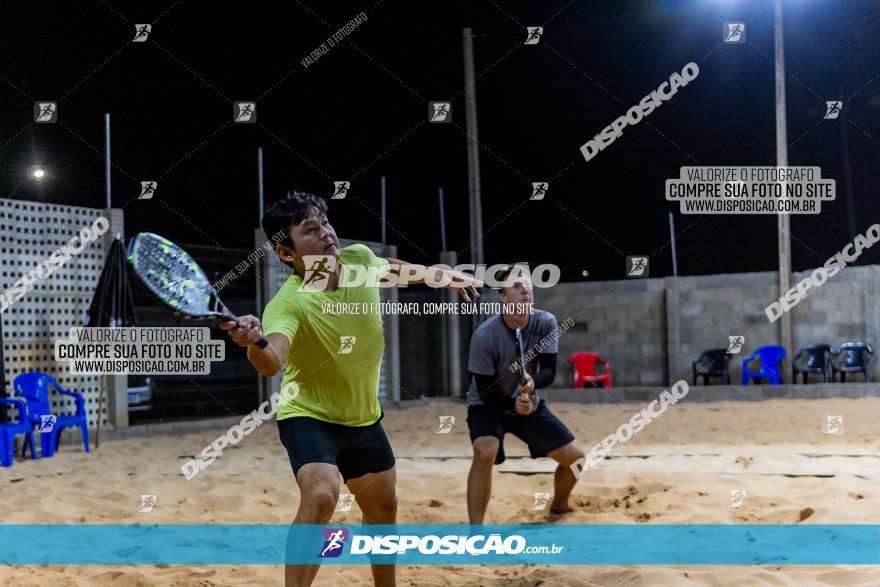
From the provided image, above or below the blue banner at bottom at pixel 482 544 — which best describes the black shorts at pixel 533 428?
above

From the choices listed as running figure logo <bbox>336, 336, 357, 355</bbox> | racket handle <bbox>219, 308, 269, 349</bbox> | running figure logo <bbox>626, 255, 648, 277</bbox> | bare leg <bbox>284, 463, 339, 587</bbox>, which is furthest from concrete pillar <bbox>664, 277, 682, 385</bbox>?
racket handle <bbox>219, 308, 269, 349</bbox>

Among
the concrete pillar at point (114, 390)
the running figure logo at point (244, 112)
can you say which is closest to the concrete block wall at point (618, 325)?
the running figure logo at point (244, 112)

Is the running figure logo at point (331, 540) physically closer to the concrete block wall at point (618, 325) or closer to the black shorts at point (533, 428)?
the black shorts at point (533, 428)

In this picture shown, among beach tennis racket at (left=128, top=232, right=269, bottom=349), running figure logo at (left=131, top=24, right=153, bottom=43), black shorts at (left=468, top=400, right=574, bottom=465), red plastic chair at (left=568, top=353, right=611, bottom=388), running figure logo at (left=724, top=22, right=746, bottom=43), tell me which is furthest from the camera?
red plastic chair at (left=568, top=353, right=611, bottom=388)

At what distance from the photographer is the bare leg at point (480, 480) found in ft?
16.0

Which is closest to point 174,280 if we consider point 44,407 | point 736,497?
point 736,497

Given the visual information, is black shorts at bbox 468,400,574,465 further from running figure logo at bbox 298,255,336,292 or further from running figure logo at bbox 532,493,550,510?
running figure logo at bbox 298,255,336,292

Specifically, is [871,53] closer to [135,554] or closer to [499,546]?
[499,546]

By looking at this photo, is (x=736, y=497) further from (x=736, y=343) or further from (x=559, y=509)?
(x=736, y=343)

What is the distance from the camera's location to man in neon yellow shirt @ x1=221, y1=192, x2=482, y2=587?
3262mm

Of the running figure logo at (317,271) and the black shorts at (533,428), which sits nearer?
the running figure logo at (317,271)

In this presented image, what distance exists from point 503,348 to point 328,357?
193 cm

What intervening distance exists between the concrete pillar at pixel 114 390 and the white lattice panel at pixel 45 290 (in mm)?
85

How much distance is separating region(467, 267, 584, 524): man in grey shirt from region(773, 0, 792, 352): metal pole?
880 centimetres
